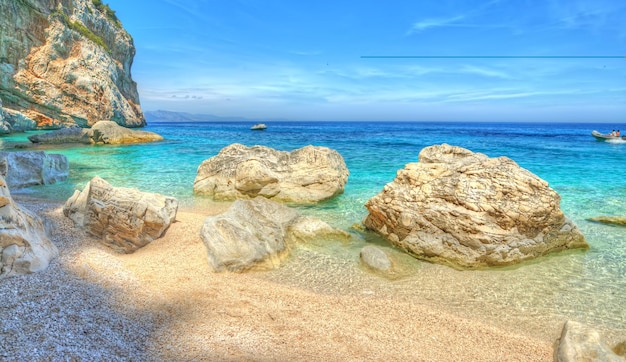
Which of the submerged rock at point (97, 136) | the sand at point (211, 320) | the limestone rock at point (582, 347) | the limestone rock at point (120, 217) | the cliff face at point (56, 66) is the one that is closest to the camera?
the sand at point (211, 320)

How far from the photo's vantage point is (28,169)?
13297mm

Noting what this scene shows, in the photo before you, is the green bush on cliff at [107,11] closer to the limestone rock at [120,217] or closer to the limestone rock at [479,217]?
the limestone rock at [120,217]

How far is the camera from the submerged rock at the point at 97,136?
98.0 feet

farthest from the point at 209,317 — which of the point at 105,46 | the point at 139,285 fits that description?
the point at 105,46

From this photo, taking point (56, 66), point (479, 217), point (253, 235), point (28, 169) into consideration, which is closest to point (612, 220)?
point (479, 217)

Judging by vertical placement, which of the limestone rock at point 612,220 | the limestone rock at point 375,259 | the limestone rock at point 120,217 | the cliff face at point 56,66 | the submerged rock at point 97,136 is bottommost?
the limestone rock at point 375,259

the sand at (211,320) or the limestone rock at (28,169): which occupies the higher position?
the limestone rock at (28,169)

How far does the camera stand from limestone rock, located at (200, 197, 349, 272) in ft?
21.9

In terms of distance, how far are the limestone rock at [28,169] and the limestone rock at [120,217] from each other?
7243 millimetres

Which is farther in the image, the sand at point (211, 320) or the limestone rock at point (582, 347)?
the limestone rock at point (582, 347)

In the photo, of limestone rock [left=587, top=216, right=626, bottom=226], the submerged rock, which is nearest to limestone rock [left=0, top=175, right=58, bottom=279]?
limestone rock [left=587, top=216, right=626, bottom=226]

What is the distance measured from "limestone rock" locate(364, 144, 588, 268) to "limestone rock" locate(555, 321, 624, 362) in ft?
9.06

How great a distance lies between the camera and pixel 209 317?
192 inches

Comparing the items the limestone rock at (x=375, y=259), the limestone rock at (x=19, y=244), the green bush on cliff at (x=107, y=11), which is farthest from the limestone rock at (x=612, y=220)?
the green bush on cliff at (x=107, y=11)
